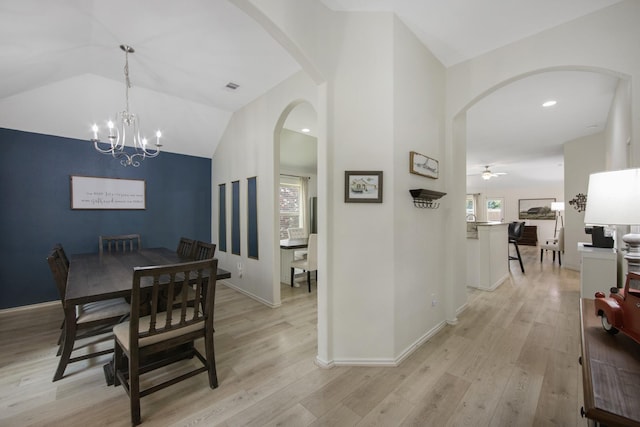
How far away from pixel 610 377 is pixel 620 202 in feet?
2.99

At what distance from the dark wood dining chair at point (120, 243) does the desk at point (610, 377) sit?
15.0 feet

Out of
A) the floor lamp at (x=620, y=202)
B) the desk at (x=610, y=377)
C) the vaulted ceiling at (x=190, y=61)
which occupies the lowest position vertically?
the desk at (x=610, y=377)

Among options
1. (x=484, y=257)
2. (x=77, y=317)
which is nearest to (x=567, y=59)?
(x=484, y=257)

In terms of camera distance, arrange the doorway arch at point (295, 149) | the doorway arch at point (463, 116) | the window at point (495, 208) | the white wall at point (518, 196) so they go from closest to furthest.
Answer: the doorway arch at point (463, 116)
the doorway arch at point (295, 149)
the white wall at point (518, 196)
the window at point (495, 208)

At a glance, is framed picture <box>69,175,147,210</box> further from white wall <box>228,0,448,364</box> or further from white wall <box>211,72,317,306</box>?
white wall <box>228,0,448,364</box>

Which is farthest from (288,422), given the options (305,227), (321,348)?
(305,227)

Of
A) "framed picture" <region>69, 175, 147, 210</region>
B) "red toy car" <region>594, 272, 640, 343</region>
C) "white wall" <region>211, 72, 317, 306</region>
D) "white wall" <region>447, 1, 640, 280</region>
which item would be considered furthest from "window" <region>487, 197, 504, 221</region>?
"framed picture" <region>69, 175, 147, 210</region>

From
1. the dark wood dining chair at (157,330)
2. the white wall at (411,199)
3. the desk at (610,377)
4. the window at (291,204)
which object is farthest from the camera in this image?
the window at (291,204)

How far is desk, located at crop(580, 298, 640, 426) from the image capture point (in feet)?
2.30

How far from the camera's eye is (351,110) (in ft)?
7.19

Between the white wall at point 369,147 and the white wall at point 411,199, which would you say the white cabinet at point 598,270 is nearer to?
the white wall at point 411,199

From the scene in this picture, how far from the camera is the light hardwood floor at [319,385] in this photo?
1.63 m

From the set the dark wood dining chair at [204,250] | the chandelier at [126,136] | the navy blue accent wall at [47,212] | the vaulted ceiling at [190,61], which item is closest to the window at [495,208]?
the vaulted ceiling at [190,61]

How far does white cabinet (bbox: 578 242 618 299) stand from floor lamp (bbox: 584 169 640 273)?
253 cm
